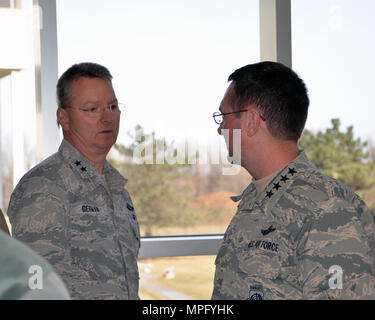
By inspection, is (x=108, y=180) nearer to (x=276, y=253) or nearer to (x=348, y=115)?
(x=276, y=253)

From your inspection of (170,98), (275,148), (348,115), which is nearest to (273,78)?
(275,148)

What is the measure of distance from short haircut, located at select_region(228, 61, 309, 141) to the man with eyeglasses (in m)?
0.65

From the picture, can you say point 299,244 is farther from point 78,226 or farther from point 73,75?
point 73,75

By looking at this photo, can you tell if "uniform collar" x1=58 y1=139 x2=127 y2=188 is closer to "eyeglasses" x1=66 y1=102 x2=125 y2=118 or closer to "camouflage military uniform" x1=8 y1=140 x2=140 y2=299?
"camouflage military uniform" x1=8 y1=140 x2=140 y2=299

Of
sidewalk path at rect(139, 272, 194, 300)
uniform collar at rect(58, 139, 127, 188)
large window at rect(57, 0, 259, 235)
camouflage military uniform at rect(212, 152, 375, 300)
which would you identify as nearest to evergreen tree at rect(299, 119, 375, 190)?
large window at rect(57, 0, 259, 235)

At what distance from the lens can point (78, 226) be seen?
169 cm

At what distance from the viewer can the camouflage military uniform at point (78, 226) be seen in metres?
1.56

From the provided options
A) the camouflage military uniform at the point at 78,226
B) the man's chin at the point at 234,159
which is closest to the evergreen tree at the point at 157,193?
the camouflage military uniform at the point at 78,226

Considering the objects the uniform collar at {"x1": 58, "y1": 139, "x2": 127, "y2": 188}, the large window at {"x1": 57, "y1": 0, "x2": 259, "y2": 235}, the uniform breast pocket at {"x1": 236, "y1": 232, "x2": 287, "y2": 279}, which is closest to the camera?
the uniform breast pocket at {"x1": 236, "y1": 232, "x2": 287, "y2": 279}

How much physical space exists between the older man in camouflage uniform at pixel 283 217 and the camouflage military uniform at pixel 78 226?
0.39m

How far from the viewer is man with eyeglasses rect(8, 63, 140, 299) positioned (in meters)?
1.57

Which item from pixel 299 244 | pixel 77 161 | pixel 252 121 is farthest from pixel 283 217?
pixel 77 161
